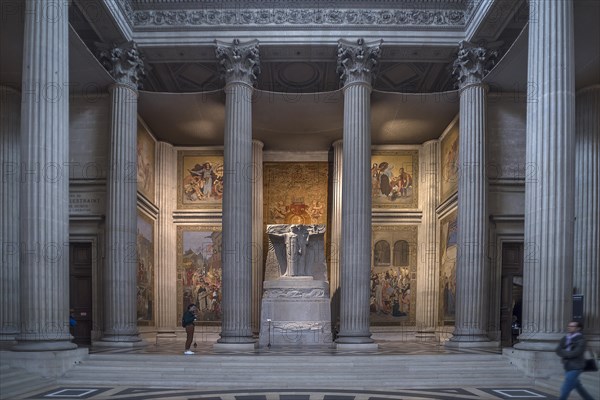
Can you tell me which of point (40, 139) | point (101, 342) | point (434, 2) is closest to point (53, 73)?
point (40, 139)

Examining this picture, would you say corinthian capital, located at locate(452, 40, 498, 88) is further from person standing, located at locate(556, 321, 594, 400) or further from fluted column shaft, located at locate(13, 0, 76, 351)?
person standing, located at locate(556, 321, 594, 400)

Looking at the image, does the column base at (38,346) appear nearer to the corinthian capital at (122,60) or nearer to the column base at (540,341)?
the corinthian capital at (122,60)

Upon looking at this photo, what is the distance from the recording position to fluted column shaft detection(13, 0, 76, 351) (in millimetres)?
14273

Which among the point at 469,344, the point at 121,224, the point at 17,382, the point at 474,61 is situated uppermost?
the point at 474,61

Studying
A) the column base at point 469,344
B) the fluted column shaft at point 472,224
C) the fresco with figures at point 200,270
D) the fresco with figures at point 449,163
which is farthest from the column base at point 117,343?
the fresco with figures at point 449,163

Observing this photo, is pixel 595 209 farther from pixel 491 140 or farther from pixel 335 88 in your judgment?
pixel 335 88

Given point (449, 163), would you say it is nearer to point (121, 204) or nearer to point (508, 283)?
point (508, 283)

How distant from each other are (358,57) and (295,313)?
825 cm

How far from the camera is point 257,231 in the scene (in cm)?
2791

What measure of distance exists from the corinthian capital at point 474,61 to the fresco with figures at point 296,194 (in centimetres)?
949

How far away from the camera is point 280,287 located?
21969 millimetres

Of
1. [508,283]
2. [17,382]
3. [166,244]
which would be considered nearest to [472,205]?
[508,283]

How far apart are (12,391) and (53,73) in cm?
673

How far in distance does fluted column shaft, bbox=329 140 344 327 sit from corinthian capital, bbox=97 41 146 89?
946 cm
